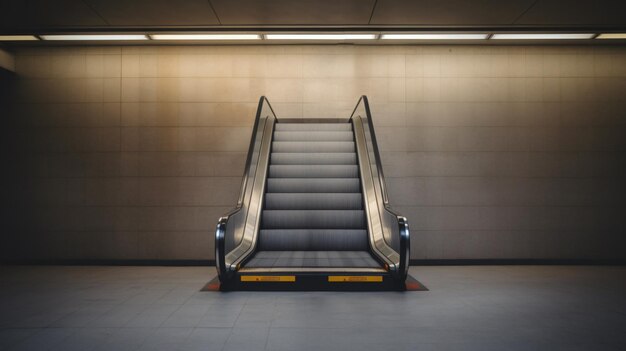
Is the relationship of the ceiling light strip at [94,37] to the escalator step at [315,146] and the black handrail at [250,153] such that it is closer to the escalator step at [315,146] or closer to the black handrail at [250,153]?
the black handrail at [250,153]

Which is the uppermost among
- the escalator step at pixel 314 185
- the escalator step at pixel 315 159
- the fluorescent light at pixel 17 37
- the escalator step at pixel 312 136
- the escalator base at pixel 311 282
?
the fluorescent light at pixel 17 37

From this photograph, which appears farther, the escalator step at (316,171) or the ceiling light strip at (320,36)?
the ceiling light strip at (320,36)

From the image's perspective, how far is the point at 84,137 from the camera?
735cm

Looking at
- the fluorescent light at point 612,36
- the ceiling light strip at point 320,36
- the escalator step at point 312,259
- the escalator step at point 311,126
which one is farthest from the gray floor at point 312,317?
the ceiling light strip at point 320,36

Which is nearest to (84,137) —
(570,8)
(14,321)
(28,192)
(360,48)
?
Answer: (28,192)

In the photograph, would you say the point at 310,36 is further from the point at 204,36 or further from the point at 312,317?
the point at 312,317

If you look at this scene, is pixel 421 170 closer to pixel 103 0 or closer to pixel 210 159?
pixel 210 159

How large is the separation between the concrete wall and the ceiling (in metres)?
1.08

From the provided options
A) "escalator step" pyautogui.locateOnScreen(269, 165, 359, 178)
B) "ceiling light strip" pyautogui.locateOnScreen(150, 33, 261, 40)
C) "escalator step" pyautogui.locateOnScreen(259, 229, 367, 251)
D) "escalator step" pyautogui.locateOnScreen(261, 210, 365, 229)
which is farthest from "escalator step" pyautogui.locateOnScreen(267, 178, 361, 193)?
"ceiling light strip" pyautogui.locateOnScreen(150, 33, 261, 40)

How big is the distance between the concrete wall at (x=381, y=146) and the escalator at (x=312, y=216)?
2.49ft

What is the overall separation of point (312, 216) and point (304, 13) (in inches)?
119

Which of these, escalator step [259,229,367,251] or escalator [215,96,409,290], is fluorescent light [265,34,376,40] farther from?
escalator step [259,229,367,251]

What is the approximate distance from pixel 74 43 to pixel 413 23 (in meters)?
5.93

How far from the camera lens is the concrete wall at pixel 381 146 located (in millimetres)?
7219
